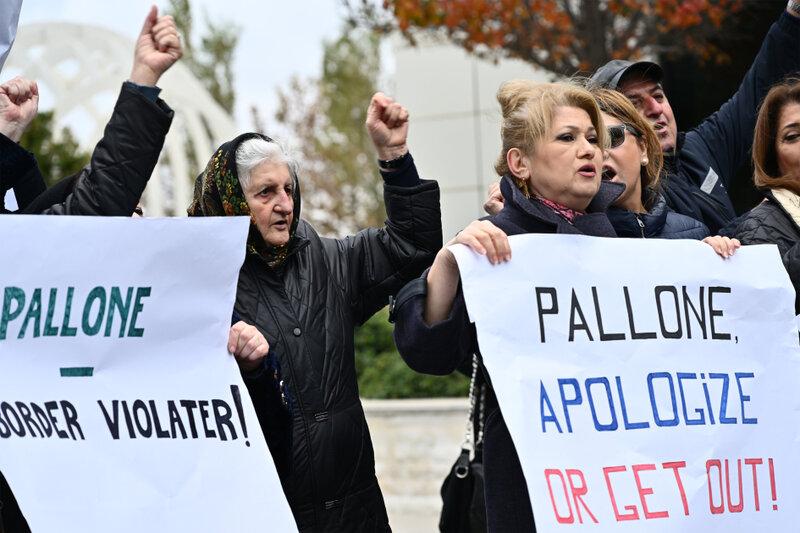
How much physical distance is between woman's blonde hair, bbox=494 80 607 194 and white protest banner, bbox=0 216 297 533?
2.39ft

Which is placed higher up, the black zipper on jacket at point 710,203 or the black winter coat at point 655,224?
the black winter coat at point 655,224

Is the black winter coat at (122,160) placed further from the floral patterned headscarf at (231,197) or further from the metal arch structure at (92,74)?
the metal arch structure at (92,74)

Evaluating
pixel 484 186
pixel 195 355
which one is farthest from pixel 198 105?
pixel 195 355

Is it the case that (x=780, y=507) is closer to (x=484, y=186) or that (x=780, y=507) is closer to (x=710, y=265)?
(x=710, y=265)

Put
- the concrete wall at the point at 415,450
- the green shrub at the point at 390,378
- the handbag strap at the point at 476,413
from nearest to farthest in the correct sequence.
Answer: the handbag strap at the point at 476,413 < the concrete wall at the point at 415,450 < the green shrub at the point at 390,378

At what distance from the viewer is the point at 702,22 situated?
766 centimetres

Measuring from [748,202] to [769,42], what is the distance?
4.29 metres

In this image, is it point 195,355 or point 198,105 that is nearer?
point 195,355

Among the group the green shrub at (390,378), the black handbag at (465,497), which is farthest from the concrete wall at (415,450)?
the black handbag at (465,497)

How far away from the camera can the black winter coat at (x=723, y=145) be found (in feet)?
11.2

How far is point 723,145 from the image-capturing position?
3744mm

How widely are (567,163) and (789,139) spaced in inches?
41.8

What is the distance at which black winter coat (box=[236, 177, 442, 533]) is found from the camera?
111 inches

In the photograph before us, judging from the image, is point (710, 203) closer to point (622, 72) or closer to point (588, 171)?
point (622, 72)
